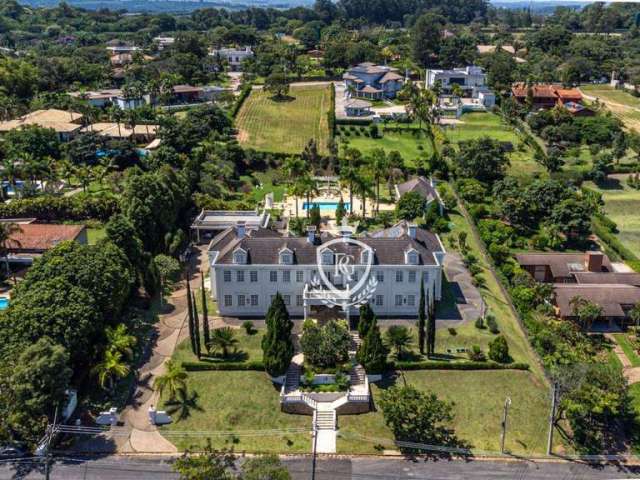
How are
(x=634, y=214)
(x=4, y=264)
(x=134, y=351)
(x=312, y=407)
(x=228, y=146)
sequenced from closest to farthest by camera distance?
(x=312, y=407)
(x=134, y=351)
(x=4, y=264)
(x=634, y=214)
(x=228, y=146)

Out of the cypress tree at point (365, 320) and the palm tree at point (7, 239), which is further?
the palm tree at point (7, 239)

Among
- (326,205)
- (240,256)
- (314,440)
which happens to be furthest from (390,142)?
(314,440)

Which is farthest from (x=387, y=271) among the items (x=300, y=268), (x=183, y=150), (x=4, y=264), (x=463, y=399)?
(x=183, y=150)

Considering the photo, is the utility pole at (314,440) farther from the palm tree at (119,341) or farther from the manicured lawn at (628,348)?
the manicured lawn at (628,348)

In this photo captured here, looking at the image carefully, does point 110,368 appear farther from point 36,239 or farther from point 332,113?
point 332,113

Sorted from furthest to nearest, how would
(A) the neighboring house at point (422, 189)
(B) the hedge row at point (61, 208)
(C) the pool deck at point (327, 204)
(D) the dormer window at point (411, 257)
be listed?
1. (C) the pool deck at point (327, 204)
2. (A) the neighboring house at point (422, 189)
3. (B) the hedge row at point (61, 208)
4. (D) the dormer window at point (411, 257)

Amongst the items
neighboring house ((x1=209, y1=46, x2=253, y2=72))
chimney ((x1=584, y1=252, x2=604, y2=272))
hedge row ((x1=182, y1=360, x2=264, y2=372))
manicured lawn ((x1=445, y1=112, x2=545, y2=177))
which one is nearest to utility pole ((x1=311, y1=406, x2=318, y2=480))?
hedge row ((x1=182, y1=360, x2=264, y2=372))

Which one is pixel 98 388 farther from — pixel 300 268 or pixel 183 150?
pixel 183 150

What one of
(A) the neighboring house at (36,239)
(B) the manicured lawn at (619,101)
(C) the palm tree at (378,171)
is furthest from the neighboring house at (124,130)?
(B) the manicured lawn at (619,101)
